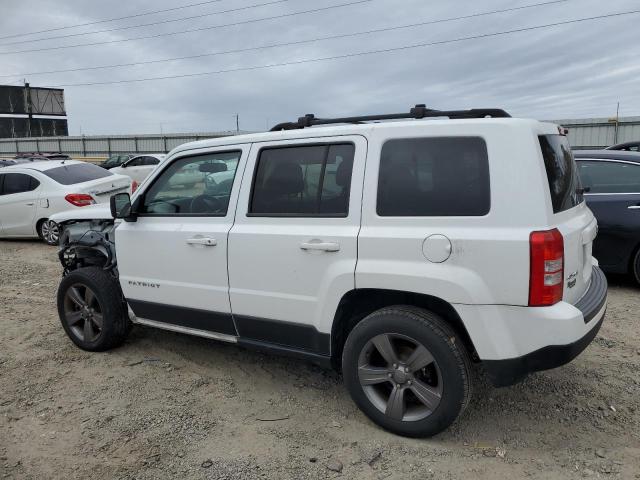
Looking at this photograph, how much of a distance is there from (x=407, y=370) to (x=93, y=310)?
2882mm

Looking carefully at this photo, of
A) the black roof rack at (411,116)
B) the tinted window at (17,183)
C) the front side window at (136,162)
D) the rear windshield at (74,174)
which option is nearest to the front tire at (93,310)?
the black roof rack at (411,116)

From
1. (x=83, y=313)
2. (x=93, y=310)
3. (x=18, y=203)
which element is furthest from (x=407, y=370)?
(x=18, y=203)

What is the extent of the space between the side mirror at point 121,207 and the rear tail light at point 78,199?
564 cm

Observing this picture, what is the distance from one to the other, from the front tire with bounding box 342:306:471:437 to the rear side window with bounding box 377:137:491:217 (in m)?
0.61

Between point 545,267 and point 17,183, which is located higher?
point 17,183

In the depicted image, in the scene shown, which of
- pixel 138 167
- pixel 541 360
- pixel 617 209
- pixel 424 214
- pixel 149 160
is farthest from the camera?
pixel 149 160

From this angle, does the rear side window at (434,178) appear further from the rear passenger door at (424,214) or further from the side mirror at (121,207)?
the side mirror at (121,207)

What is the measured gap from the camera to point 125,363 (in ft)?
13.8

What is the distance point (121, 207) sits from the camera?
3939 millimetres

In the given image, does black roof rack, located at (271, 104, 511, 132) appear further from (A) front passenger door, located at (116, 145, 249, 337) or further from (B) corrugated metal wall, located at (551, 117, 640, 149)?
(B) corrugated metal wall, located at (551, 117, 640, 149)

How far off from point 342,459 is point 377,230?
1.32 meters

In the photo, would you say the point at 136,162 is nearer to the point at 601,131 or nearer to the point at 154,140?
the point at 154,140

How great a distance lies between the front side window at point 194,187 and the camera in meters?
3.60

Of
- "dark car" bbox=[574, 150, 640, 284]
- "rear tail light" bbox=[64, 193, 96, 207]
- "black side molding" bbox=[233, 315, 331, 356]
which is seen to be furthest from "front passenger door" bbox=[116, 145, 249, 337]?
"rear tail light" bbox=[64, 193, 96, 207]
